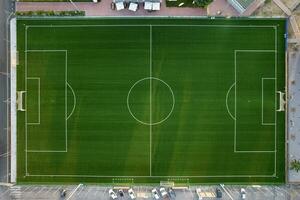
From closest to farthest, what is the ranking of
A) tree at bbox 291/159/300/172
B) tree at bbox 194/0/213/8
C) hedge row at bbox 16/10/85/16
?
1. tree at bbox 194/0/213/8
2. tree at bbox 291/159/300/172
3. hedge row at bbox 16/10/85/16

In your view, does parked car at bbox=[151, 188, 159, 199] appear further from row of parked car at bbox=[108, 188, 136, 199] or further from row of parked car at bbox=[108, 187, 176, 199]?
row of parked car at bbox=[108, 188, 136, 199]

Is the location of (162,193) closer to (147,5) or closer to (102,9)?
(147,5)

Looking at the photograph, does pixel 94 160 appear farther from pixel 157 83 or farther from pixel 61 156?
pixel 157 83

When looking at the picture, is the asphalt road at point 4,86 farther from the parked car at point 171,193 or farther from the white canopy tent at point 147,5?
the parked car at point 171,193

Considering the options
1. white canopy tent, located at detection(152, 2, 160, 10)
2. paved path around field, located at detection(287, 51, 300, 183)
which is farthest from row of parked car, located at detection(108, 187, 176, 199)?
white canopy tent, located at detection(152, 2, 160, 10)

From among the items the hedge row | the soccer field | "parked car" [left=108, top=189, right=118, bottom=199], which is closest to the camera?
the hedge row

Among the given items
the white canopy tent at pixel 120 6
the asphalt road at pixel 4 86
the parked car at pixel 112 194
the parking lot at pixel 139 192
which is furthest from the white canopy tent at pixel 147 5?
the parked car at pixel 112 194
